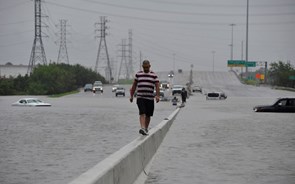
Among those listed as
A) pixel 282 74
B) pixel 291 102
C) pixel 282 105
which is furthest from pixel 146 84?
pixel 282 74

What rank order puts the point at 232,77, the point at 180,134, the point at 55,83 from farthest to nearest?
the point at 232,77
the point at 55,83
the point at 180,134

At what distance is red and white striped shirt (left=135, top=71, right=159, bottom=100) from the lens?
13805 mm

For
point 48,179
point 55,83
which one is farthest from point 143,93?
point 55,83

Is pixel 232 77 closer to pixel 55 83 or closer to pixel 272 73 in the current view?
pixel 272 73

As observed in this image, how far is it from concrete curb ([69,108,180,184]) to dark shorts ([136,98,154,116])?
562 millimetres

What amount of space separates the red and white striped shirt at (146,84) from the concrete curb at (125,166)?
96 cm

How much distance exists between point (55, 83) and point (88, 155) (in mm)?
102278

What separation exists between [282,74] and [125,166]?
15829 centimetres

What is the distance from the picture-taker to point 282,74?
163 meters

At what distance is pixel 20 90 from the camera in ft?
385

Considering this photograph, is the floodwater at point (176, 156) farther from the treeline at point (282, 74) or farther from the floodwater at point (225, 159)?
the treeline at point (282, 74)

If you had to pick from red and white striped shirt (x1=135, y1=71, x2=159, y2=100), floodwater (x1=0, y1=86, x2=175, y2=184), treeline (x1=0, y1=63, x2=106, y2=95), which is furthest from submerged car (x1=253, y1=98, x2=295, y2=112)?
treeline (x1=0, y1=63, x2=106, y2=95)

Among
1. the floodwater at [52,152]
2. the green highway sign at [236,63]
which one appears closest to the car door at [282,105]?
the floodwater at [52,152]

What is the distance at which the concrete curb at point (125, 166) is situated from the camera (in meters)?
7.05
